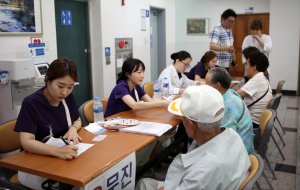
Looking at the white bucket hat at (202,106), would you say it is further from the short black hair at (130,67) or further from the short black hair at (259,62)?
the short black hair at (259,62)

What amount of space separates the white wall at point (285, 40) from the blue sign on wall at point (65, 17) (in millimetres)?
4963

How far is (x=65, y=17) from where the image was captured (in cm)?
431

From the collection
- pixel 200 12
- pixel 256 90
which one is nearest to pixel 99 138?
pixel 256 90

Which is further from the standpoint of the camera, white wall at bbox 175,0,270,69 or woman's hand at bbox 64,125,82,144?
white wall at bbox 175,0,270,69

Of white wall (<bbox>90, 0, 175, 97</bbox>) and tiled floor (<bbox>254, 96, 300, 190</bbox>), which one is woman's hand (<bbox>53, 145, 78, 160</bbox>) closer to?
tiled floor (<bbox>254, 96, 300, 190</bbox>)

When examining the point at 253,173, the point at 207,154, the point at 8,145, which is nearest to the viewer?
the point at 207,154

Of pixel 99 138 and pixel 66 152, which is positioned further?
pixel 99 138

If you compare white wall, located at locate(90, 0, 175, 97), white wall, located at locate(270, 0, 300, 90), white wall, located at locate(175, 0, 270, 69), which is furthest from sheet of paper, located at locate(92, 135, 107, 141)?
white wall, located at locate(175, 0, 270, 69)

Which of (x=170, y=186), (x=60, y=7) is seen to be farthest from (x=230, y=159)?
(x=60, y=7)

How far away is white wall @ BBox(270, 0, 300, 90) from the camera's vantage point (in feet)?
23.4

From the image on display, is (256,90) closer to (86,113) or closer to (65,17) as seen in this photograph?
(86,113)

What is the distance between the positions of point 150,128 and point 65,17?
2747 mm

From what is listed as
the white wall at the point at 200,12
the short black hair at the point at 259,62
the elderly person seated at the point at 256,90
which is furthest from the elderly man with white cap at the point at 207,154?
the white wall at the point at 200,12

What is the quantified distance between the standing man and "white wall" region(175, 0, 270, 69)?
12.7ft
